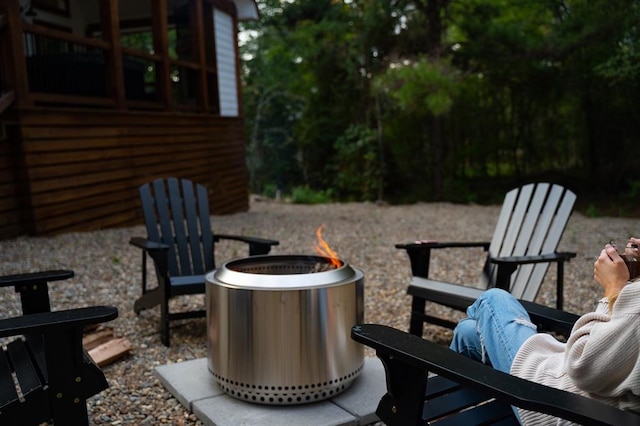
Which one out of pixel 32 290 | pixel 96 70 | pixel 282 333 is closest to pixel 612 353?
pixel 282 333

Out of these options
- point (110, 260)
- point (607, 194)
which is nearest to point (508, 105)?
point (607, 194)

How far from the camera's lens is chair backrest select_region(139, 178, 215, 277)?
3.43 m

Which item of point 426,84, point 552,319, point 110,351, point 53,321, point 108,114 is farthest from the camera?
point 426,84

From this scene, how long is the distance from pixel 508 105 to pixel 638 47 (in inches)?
140

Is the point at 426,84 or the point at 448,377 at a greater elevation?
the point at 426,84

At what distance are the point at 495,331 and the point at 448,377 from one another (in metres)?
0.46

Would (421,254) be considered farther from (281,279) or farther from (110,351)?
(110,351)

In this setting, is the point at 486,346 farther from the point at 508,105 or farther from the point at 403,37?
the point at 508,105

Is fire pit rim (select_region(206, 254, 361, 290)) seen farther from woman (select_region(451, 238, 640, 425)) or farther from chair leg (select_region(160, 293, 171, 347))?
chair leg (select_region(160, 293, 171, 347))

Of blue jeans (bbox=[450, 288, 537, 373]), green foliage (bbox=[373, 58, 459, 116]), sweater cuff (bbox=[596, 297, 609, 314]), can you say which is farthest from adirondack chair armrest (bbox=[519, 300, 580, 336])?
green foliage (bbox=[373, 58, 459, 116])

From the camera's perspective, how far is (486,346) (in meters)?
1.69

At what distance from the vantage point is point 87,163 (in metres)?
6.22

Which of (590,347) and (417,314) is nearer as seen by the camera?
(590,347)

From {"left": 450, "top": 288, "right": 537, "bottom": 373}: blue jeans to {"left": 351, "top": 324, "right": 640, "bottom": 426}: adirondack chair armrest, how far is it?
11.2 inches
